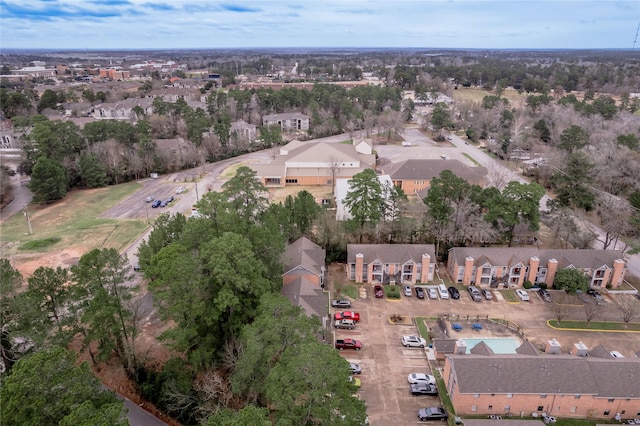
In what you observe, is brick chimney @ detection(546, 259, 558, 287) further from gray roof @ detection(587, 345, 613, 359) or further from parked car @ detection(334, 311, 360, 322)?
parked car @ detection(334, 311, 360, 322)

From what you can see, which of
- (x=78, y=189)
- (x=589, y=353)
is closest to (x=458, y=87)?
(x=78, y=189)

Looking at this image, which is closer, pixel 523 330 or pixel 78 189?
pixel 523 330

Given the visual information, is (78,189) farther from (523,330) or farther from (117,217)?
(523,330)

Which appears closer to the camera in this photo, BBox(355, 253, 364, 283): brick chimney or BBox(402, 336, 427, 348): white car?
BBox(402, 336, 427, 348): white car

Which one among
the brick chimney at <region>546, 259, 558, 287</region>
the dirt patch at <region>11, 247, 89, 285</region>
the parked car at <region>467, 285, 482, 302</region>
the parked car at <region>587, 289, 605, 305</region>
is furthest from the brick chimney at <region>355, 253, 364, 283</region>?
the dirt patch at <region>11, 247, 89, 285</region>

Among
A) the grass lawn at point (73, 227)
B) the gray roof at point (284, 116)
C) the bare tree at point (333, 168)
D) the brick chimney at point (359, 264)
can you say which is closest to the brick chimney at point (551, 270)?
the brick chimney at point (359, 264)
